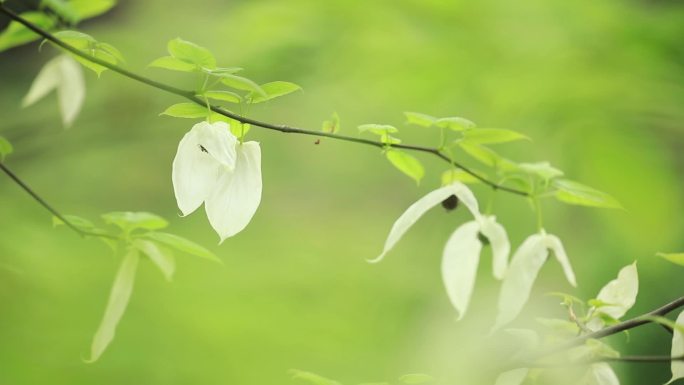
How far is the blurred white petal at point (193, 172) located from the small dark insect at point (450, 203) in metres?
0.18

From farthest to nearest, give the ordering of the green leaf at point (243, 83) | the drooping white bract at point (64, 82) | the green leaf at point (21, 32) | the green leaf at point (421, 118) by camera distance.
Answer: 1. the drooping white bract at point (64, 82)
2. the green leaf at point (21, 32)
3. the green leaf at point (421, 118)
4. the green leaf at point (243, 83)

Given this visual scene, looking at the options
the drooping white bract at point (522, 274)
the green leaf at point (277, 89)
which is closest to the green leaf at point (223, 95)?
the green leaf at point (277, 89)

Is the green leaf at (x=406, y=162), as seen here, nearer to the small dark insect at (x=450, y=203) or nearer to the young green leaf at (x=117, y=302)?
the small dark insect at (x=450, y=203)

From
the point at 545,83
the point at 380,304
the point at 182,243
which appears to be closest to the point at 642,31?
the point at 545,83

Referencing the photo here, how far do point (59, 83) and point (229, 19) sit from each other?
361mm

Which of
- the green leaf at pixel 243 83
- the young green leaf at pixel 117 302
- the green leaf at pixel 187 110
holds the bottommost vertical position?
the young green leaf at pixel 117 302

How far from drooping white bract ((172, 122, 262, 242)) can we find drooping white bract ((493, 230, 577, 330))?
0.21m

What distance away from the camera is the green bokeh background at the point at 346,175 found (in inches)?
32.2

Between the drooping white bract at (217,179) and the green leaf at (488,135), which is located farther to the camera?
the green leaf at (488,135)

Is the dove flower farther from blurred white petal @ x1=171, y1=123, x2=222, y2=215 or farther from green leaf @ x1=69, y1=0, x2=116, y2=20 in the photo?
green leaf @ x1=69, y1=0, x2=116, y2=20

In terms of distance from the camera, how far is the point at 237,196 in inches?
18.7

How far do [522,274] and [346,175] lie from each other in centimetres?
115

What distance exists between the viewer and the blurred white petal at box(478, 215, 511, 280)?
0.56 m

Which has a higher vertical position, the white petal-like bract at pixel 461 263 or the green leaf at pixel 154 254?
the white petal-like bract at pixel 461 263
